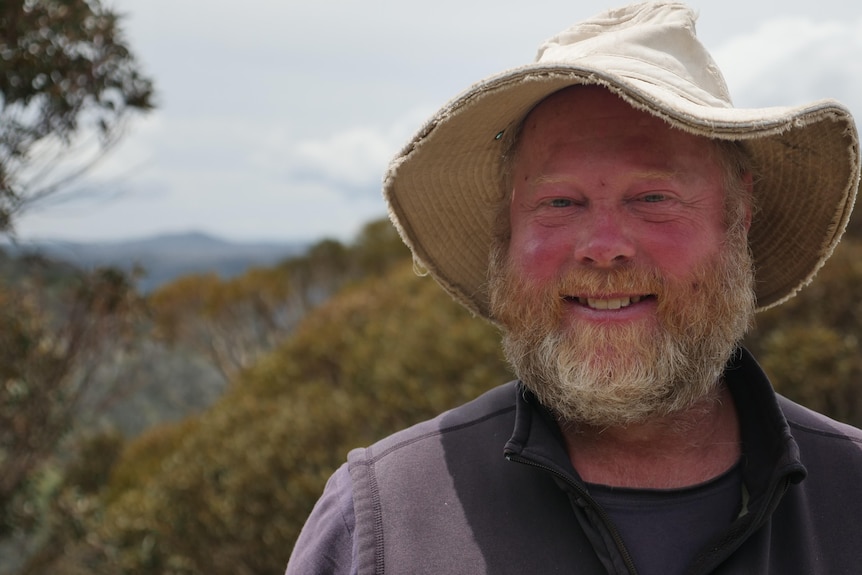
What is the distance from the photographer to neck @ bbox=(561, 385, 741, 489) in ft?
6.04

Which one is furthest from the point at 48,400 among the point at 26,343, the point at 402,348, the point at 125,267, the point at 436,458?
the point at 436,458

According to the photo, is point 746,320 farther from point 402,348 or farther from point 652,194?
point 402,348

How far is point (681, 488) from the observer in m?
1.78

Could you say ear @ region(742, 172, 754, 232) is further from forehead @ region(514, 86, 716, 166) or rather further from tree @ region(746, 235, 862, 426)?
tree @ region(746, 235, 862, 426)

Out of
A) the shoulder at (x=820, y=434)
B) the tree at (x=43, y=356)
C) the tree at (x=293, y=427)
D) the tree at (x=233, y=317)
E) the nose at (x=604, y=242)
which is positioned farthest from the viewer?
the tree at (x=233, y=317)

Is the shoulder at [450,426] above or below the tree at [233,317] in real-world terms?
below

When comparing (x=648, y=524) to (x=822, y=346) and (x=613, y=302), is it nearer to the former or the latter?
(x=613, y=302)

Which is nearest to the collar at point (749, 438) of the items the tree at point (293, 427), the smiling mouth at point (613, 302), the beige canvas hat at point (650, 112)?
the smiling mouth at point (613, 302)

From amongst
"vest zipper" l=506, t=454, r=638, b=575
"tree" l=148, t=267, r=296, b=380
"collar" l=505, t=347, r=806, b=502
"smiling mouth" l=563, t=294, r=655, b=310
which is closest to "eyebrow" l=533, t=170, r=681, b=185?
"smiling mouth" l=563, t=294, r=655, b=310

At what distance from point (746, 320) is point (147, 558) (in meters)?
6.75

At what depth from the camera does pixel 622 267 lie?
5.74ft

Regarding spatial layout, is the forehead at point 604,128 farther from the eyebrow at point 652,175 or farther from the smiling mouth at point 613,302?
the smiling mouth at point 613,302

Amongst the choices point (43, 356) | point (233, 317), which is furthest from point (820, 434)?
point (233, 317)

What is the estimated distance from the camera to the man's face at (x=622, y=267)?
1.78 meters
